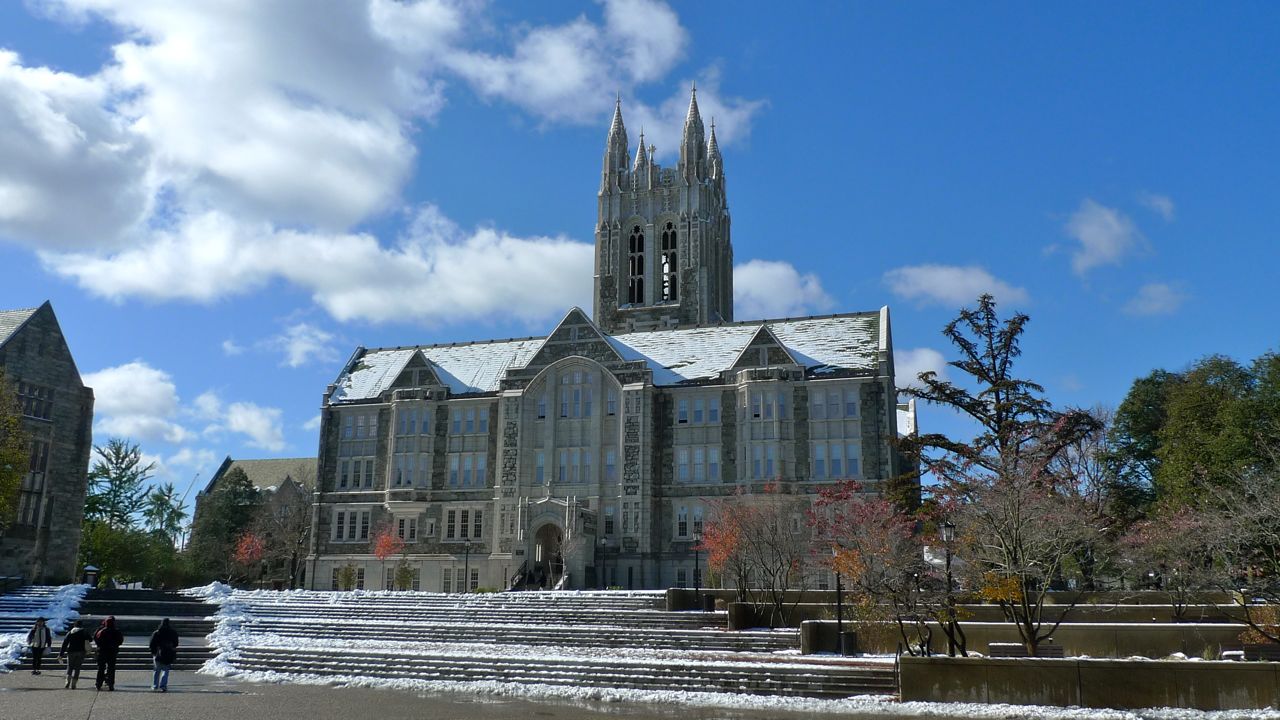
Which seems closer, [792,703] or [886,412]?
[792,703]

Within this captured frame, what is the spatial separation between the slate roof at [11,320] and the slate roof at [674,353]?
19247 mm

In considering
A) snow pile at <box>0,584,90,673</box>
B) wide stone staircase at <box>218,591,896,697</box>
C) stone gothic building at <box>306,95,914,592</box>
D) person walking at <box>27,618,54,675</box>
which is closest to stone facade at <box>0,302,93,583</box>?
snow pile at <box>0,584,90,673</box>

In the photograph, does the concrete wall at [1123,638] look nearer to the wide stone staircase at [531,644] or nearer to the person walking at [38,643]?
the wide stone staircase at [531,644]

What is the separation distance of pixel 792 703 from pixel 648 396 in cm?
3896

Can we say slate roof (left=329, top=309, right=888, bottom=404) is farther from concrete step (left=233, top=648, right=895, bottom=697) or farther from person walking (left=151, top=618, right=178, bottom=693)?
person walking (left=151, top=618, right=178, bottom=693)

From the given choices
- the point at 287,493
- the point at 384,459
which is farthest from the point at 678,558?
the point at 287,493

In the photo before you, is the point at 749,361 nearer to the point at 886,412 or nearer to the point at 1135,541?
the point at 886,412

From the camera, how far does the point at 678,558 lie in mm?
58562

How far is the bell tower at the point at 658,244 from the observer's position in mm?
90375

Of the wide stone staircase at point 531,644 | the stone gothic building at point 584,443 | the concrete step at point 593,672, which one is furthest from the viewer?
the stone gothic building at point 584,443

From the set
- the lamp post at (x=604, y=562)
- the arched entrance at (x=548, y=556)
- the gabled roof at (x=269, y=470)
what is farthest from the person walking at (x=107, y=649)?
the gabled roof at (x=269, y=470)

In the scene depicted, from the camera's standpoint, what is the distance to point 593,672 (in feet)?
86.2

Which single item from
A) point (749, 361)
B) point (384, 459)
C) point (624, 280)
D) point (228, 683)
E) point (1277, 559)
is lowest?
point (228, 683)

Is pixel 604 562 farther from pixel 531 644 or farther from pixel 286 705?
pixel 286 705
